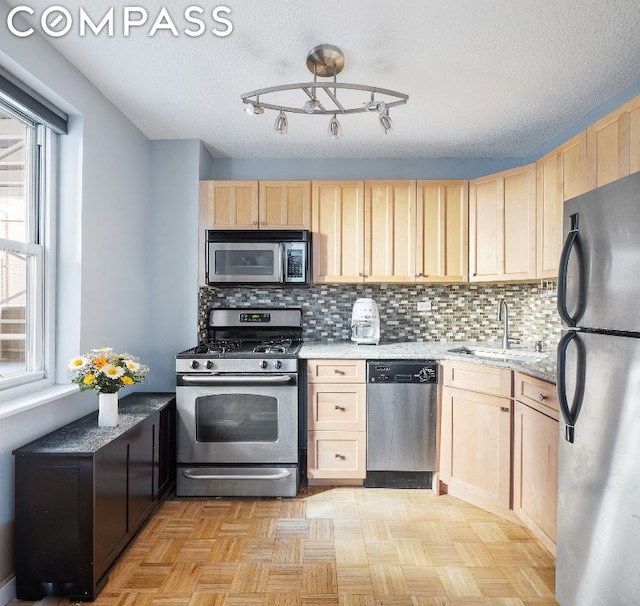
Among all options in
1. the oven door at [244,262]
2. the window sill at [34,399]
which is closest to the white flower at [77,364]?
the window sill at [34,399]

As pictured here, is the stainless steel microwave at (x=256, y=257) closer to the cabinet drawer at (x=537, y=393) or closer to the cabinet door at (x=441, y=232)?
the cabinet door at (x=441, y=232)

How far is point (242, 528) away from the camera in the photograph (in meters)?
2.54

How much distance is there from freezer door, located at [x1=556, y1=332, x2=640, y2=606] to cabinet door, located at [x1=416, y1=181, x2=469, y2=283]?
172cm

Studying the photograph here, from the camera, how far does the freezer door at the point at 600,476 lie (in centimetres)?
138

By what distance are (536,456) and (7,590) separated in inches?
95.9

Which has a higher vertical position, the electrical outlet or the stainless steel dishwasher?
the electrical outlet

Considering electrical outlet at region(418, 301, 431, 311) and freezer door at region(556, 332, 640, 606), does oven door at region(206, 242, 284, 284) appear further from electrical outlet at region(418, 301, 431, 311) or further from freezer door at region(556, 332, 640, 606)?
freezer door at region(556, 332, 640, 606)

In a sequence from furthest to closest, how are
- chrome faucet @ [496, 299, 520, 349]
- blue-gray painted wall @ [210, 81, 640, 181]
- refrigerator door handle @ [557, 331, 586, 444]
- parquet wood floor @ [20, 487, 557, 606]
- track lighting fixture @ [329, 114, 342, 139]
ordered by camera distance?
blue-gray painted wall @ [210, 81, 640, 181], chrome faucet @ [496, 299, 520, 349], track lighting fixture @ [329, 114, 342, 139], parquet wood floor @ [20, 487, 557, 606], refrigerator door handle @ [557, 331, 586, 444]

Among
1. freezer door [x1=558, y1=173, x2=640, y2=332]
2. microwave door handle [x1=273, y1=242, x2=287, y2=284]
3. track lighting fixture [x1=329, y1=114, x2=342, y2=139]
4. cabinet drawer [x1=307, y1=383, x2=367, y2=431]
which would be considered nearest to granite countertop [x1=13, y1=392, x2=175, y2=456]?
cabinet drawer [x1=307, y1=383, x2=367, y2=431]

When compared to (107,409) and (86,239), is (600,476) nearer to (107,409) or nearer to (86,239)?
(107,409)

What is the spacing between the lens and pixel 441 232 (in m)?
3.39

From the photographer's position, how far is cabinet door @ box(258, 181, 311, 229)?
11.2ft

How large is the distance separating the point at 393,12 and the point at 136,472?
2436 millimetres

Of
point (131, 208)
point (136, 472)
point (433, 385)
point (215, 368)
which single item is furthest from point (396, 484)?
point (131, 208)
